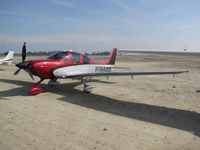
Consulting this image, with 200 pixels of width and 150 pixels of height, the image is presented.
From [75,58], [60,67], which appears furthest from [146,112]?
[75,58]

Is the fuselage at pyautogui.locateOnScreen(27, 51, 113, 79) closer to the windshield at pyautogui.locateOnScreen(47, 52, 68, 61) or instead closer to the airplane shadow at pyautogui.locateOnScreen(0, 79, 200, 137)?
the windshield at pyautogui.locateOnScreen(47, 52, 68, 61)

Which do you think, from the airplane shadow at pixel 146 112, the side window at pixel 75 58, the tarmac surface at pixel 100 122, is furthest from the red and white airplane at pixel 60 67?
the airplane shadow at pixel 146 112

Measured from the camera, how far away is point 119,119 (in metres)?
5.16

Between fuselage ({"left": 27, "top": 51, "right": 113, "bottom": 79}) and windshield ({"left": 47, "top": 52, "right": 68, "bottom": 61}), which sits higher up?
windshield ({"left": 47, "top": 52, "right": 68, "bottom": 61})

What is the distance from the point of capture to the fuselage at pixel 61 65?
7703 millimetres

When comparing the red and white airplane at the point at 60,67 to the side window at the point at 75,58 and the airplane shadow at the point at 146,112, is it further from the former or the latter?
the airplane shadow at the point at 146,112

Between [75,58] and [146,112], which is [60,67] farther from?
[146,112]

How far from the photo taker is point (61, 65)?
27.2 ft

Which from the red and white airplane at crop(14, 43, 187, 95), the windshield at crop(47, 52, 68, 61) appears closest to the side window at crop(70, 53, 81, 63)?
the red and white airplane at crop(14, 43, 187, 95)

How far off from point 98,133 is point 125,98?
146 inches

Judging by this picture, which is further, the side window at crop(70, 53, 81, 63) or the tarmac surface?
the side window at crop(70, 53, 81, 63)

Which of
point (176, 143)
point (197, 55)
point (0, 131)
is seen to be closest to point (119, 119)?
point (176, 143)

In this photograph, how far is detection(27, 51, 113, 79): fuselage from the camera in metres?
7.70

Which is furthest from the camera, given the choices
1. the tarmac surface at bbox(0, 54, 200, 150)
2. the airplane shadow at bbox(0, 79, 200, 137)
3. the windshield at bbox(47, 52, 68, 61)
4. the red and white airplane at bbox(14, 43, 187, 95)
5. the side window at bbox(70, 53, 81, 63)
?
the side window at bbox(70, 53, 81, 63)
